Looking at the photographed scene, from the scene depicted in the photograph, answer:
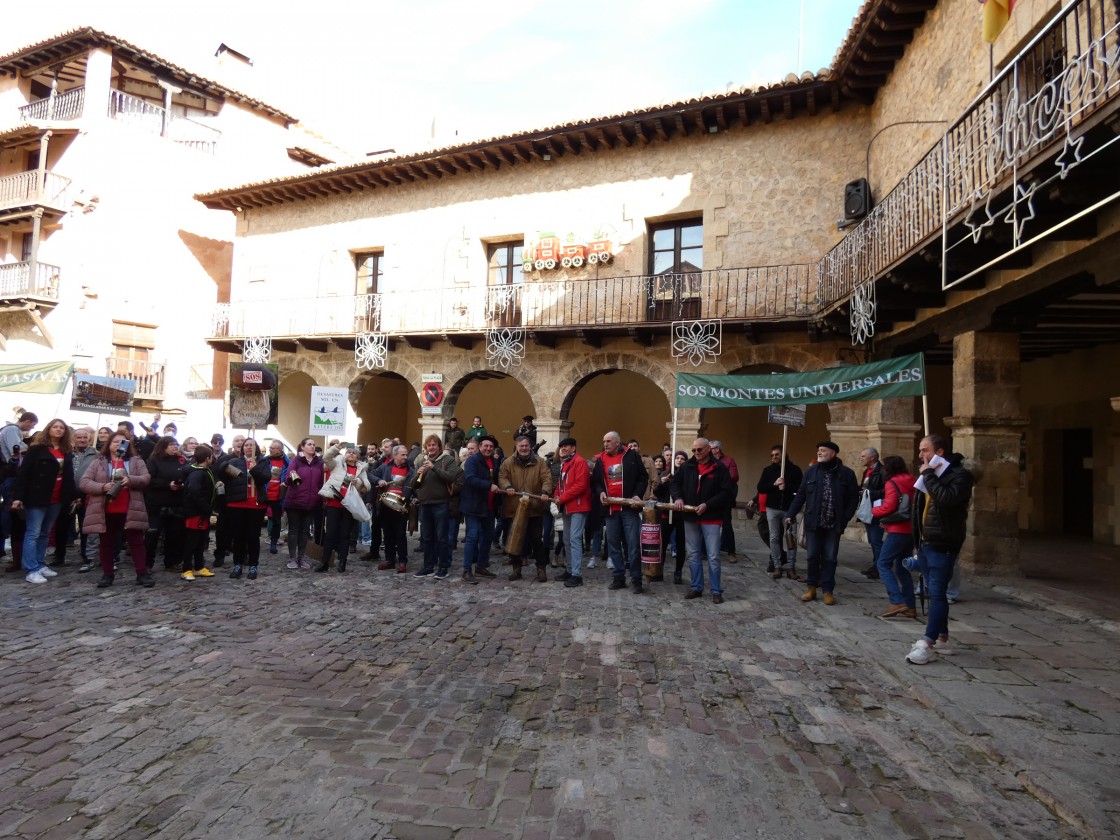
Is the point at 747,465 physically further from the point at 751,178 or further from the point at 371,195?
the point at 371,195

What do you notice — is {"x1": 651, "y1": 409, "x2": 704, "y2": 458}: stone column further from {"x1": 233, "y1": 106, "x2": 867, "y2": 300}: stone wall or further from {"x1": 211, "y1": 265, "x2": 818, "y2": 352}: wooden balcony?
{"x1": 233, "y1": 106, "x2": 867, "y2": 300}: stone wall

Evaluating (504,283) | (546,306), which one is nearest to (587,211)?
(546,306)

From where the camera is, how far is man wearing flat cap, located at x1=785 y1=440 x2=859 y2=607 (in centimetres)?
698

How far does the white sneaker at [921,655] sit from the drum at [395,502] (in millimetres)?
5831

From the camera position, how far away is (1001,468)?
839cm

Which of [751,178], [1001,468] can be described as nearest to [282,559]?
[1001,468]

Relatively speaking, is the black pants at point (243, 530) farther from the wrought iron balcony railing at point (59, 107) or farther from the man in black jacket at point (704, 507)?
the wrought iron balcony railing at point (59, 107)

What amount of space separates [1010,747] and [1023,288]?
5552mm

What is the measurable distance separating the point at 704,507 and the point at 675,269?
8645 mm

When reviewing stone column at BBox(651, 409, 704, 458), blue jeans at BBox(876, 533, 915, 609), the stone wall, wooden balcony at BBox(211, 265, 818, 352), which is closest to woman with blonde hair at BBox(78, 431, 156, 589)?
blue jeans at BBox(876, 533, 915, 609)

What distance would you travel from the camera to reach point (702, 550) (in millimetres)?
7684

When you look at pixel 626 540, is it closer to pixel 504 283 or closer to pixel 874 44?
pixel 874 44

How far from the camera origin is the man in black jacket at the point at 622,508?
301 inches

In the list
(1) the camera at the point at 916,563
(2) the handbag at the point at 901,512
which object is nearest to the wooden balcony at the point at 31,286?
(2) the handbag at the point at 901,512
